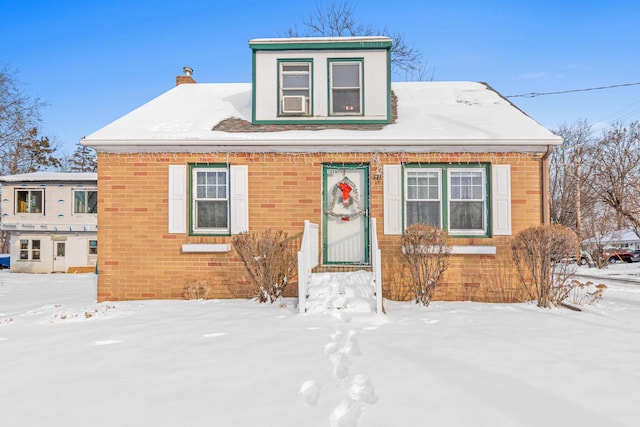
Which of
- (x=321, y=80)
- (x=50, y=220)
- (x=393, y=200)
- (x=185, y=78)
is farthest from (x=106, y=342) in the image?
(x=50, y=220)

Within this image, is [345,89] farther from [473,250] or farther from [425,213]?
[473,250]

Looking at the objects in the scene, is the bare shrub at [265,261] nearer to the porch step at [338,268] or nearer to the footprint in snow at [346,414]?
the porch step at [338,268]

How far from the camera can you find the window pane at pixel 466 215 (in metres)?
7.70

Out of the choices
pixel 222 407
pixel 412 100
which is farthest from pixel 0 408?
pixel 412 100

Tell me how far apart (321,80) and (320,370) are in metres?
6.58

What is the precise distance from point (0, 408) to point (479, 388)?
12.8 feet

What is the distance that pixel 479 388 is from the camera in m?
3.35

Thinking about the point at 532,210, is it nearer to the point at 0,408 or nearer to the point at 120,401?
the point at 120,401

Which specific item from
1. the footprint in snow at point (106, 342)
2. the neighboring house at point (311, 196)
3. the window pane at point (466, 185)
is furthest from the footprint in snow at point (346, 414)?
the window pane at point (466, 185)

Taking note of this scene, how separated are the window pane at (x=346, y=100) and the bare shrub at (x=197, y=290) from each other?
182 inches

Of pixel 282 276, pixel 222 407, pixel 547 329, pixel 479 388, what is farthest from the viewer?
pixel 282 276

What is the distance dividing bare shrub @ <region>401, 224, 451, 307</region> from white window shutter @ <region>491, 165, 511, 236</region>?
1231 millimetres

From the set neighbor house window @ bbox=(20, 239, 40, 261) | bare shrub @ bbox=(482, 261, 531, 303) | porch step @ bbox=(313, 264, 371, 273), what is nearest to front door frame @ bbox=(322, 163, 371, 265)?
porch step @ bbox=(313, 264, 371, 273)

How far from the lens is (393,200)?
25.2ft
